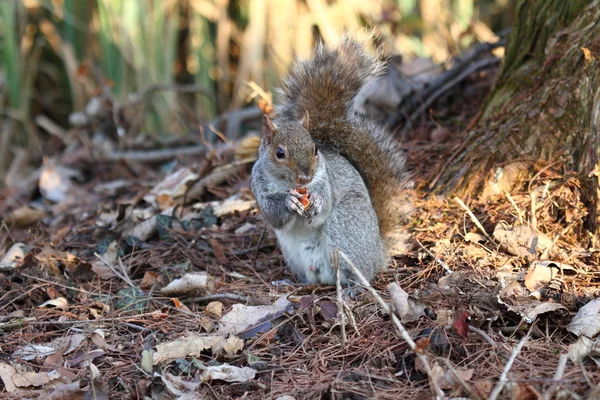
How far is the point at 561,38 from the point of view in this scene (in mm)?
2807

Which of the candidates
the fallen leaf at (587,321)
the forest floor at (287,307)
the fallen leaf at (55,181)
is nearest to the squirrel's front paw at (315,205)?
the forest floor at (287,307)

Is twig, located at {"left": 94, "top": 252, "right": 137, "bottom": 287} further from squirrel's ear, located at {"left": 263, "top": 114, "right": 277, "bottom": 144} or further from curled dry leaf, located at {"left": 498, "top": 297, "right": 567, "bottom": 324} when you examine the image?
curled dry leaf, located at {"left": 498, "top": 297, "right": 567, "bottom": 324}

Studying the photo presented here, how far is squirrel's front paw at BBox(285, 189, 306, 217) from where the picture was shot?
7.98 ft

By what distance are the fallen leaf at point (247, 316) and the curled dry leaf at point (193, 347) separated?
10 cm

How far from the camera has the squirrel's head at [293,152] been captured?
245 cm

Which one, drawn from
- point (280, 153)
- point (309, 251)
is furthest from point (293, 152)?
point (309, 251)

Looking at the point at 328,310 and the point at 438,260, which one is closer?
the point at 328,310

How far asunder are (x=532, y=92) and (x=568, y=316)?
43.4 inches

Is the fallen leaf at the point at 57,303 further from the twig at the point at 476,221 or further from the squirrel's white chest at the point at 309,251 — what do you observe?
the twig at the point at 476,221

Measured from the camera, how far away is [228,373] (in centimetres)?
192

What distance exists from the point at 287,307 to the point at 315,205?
39cm

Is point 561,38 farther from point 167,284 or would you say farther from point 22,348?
point 22,348

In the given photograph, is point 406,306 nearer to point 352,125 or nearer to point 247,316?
point 247,316

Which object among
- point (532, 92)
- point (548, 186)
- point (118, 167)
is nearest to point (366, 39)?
point (532, 92)
